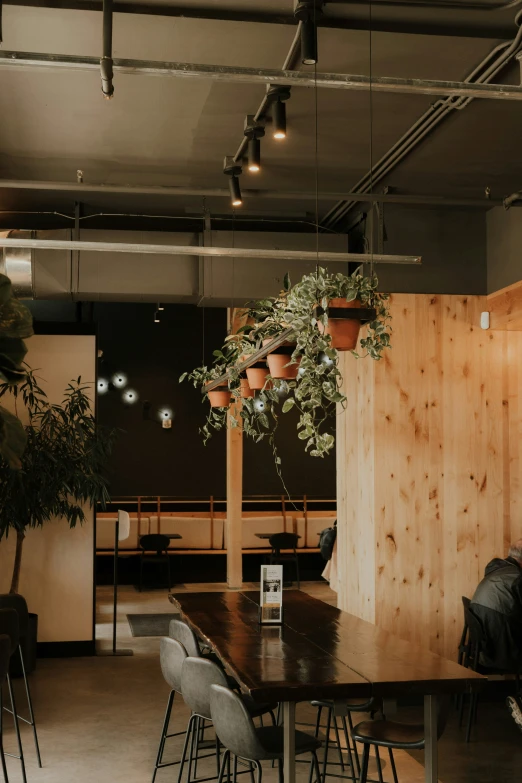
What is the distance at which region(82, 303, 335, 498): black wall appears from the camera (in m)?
14.0

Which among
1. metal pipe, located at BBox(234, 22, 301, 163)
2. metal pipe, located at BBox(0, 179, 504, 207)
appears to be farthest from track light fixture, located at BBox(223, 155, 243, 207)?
metal pipe, located at BBox(0, 179, 504, 207)

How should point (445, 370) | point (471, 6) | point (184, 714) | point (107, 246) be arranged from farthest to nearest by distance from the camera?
point (445, 370), point (184, 714), point (107, 246), point (471, 6)

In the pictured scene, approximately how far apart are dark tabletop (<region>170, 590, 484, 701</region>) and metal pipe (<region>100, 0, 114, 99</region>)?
242 centimetres

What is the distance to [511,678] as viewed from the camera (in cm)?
677

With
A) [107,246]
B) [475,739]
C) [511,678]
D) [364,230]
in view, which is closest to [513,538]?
[511,678]

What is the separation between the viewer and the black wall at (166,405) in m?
14.0

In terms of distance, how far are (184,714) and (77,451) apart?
2.59 m

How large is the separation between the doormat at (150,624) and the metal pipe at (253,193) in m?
4.73

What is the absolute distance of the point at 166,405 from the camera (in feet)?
46.5


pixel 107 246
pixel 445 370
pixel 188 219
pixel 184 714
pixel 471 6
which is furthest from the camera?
pixel 188 219

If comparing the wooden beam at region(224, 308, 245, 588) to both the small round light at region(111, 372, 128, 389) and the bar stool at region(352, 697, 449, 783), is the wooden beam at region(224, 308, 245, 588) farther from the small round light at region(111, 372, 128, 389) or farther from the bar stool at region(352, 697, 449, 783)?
the bar stool at region(352, 697, 449, 783)

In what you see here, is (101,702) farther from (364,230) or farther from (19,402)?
(364,230)

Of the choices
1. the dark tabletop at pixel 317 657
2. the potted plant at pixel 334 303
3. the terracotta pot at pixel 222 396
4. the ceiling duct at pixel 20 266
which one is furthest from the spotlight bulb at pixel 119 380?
the potted plant at pixel 334 303

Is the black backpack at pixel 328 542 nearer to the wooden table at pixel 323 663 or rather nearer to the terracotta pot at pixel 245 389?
the terracotta pot at pixel 245 389
